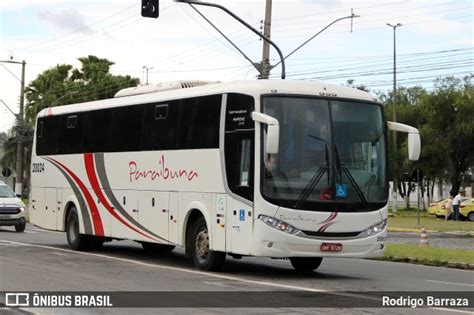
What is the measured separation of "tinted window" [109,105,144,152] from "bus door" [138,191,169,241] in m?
1.22

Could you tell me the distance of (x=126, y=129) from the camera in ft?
62.5

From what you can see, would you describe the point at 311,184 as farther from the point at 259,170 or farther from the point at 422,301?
the point at 422,301

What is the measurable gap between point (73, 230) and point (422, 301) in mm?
11789

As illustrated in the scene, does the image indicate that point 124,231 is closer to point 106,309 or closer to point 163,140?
point 163,140

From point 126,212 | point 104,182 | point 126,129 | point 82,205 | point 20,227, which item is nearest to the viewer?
point 126,212

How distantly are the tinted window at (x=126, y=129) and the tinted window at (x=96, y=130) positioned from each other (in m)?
0.31

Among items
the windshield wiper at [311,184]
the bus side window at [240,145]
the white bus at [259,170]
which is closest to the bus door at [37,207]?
the white bus at [259,170]

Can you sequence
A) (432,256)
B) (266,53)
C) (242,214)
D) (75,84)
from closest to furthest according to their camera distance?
(242,214), (432,256), (266,53), (75,84)

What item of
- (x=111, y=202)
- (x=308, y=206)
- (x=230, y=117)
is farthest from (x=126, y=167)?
(x=308, y=206)

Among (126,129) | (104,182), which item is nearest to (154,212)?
(126,129)

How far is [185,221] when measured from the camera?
16641mm

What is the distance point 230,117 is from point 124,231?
495 centimetres

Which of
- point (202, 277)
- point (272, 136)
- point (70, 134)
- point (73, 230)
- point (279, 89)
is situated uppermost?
point (279, 89)

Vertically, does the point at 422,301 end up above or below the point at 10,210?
below
